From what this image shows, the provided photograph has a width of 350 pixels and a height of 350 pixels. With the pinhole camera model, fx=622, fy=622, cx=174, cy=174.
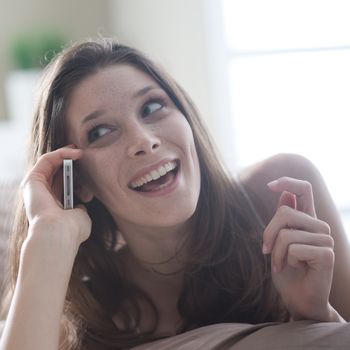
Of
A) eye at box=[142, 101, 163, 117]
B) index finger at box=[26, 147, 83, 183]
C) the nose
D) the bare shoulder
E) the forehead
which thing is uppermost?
the forehead

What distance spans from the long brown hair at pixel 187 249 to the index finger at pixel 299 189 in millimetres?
238

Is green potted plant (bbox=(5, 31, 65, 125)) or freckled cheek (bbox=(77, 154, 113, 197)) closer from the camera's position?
freckled cheek (bbox=(77, 154, 113, 197))

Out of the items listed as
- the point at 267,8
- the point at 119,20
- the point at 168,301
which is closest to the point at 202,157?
the point at 168,301

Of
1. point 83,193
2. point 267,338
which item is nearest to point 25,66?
point 83,193

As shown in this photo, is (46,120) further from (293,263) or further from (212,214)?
(293,263)

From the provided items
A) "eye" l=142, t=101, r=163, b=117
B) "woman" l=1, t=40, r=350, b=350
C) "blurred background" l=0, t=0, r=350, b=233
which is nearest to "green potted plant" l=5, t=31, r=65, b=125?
"blurred background" l=0, t=0, r=350, b=233

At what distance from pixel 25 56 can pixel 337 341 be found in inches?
133

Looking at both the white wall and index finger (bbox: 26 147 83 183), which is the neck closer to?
index finger (bbox: 26 147 83 183)

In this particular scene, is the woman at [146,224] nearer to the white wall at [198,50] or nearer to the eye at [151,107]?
the eye at [151,107]

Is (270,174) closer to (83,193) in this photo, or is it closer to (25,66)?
(83,193)

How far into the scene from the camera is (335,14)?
2.39 m

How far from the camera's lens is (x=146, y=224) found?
1.15 meters

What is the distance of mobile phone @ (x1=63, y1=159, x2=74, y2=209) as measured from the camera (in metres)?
1.10

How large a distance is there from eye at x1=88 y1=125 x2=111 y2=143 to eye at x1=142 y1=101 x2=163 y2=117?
8 centimetres
